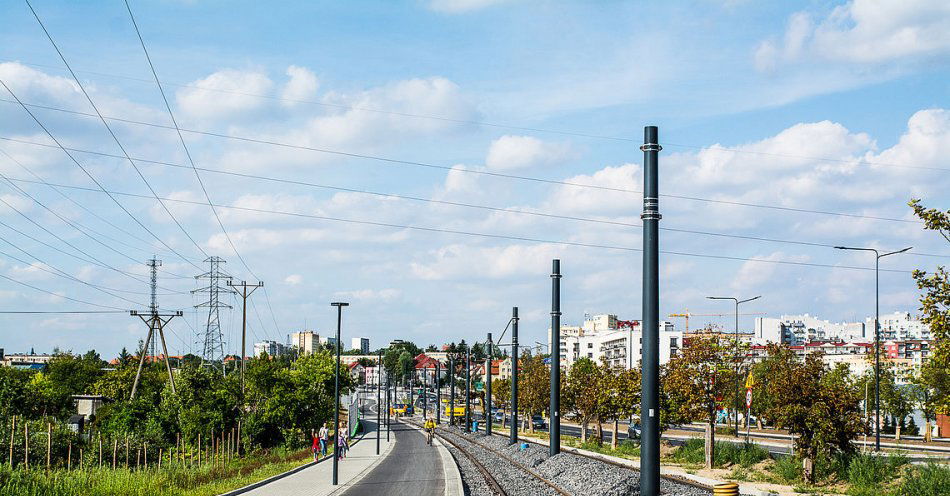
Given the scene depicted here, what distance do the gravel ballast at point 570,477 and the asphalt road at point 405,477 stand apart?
8.06 feet

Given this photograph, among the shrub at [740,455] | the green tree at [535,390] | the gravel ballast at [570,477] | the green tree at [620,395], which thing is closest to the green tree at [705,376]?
the shrub at [740,455]

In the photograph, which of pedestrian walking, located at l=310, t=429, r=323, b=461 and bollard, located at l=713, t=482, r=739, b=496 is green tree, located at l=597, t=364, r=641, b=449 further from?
bollard, located at l=713, t=482, r=739, b=496

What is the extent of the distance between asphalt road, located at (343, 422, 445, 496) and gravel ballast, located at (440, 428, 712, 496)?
246 centimetres

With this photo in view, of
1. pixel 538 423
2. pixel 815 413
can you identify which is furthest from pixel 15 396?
pixel 815 413

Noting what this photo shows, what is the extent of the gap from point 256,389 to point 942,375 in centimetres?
5059

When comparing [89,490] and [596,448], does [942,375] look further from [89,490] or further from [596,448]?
[89,490]

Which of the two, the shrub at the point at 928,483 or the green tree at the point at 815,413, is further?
the green tree at the point at 815,413

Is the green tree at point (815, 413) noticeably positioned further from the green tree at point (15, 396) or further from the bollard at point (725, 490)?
the green tree at point (15, 396)

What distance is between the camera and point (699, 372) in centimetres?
3859

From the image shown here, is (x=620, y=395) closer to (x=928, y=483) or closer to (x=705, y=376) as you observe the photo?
(x=705, y=376)

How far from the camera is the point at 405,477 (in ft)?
111

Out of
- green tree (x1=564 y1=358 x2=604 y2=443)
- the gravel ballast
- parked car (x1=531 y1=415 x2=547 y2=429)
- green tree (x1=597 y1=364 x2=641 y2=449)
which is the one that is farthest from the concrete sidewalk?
parked car (x1=531 y1=415 x2=547 y2=429)

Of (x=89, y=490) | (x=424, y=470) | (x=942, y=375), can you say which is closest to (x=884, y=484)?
(x=424, y=470)

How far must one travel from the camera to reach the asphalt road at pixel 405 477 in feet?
93.0
